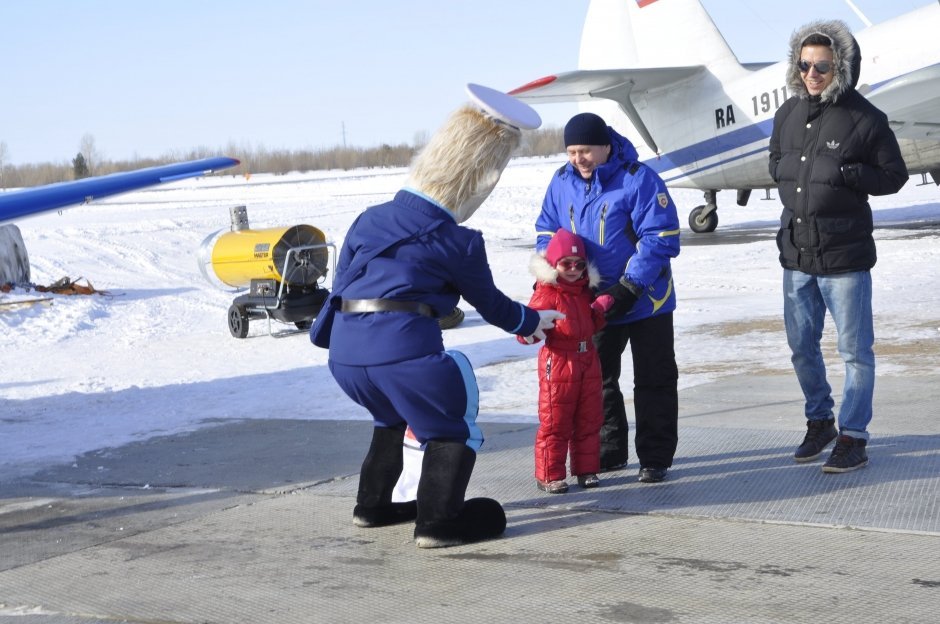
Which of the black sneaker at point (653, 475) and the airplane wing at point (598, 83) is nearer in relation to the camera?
the black sneaker at point (653, 475)

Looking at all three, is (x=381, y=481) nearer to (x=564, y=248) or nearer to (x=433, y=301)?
(x=433, y=301)

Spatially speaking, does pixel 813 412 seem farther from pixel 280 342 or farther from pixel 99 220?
pixel 99 220

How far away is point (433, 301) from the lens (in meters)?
4.30

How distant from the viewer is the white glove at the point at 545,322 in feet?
15.1

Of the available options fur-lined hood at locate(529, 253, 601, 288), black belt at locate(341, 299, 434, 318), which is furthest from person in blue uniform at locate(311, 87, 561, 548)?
fur-lined hood at locate(529, 253, 601, 288)

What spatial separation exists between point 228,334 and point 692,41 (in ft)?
48.6

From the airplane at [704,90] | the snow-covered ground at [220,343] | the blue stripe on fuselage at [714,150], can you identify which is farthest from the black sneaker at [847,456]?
the blue stripe on fuselage at [714,150]

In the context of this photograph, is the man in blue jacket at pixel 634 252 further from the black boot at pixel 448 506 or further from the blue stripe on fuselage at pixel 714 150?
the blue stripe on fuselage at pixel 714 150

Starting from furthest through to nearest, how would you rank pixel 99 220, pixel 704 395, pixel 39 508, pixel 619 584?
pixel 99 220, pixel 704 395, pixel 39 508, pixel 619 584

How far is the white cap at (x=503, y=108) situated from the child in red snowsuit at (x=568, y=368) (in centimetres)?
66

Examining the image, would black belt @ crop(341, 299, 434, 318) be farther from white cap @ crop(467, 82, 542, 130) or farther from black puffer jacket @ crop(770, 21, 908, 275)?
black puffer jacket @ crop(770, 21, 908, 275)

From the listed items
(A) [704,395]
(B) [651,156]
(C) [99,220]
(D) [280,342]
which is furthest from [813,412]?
(C) [99,220]

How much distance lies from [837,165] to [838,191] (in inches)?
4.6

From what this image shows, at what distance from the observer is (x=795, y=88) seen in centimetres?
515
